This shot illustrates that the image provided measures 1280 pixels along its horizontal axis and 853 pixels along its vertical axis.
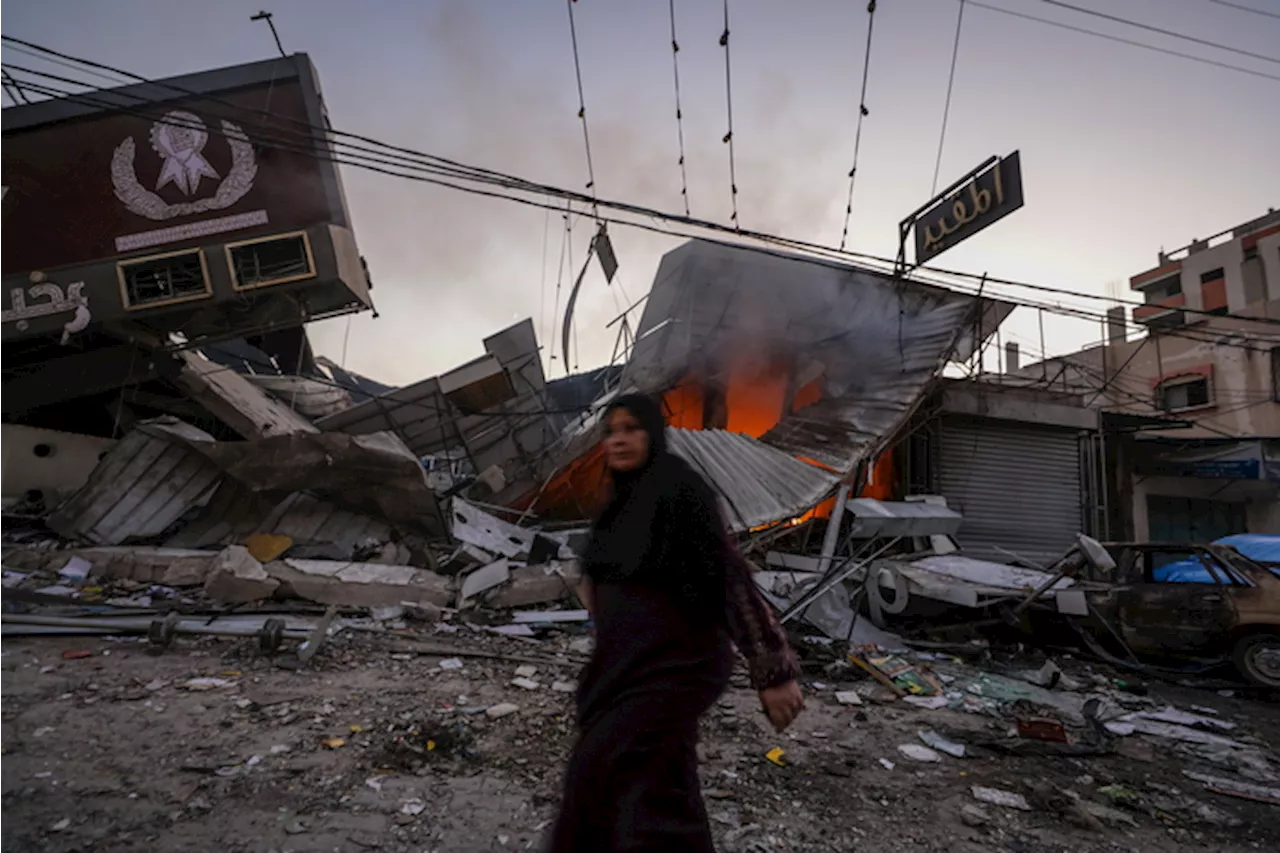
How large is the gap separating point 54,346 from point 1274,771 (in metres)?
14.5

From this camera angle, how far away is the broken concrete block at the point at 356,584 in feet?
21.7

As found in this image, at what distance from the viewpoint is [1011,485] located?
1241cm

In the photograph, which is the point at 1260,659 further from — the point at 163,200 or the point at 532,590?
the point at 163,200

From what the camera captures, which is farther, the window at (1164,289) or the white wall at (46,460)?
the window at (1164,289)

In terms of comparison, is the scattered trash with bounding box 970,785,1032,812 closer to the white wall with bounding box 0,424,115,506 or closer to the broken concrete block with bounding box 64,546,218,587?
the broken concrete block with bounding box 64,546,218,587

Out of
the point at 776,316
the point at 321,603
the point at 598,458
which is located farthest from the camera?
the point at 776,316

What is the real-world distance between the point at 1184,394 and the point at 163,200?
2857 cm

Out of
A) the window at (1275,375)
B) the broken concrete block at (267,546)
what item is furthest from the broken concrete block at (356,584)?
the window at (1275,375)

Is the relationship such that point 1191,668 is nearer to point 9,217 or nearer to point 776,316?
point 776,316

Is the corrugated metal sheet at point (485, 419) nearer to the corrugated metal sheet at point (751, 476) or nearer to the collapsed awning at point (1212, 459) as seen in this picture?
the corrugated metal sheet at point (751, 476)

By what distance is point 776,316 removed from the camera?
1278 centimetres

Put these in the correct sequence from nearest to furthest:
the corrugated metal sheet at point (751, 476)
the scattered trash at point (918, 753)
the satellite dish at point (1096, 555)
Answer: the scattered trash at point (918, 753) < the satellite dish at point (1096, 555) < the corrugated metal sheet at point (751, 476)

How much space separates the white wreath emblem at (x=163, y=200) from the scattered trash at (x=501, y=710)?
8956mm

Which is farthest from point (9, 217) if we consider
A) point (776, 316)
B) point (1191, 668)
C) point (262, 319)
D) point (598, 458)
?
point (1191, 668)
